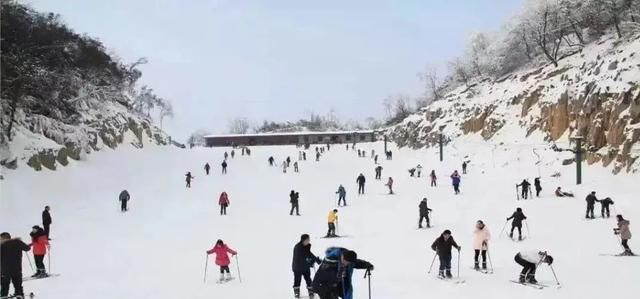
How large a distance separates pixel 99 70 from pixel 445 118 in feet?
114

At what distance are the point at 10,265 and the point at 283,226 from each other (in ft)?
37.9

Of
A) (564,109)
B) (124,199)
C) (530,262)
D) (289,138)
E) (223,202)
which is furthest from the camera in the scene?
(289,138)

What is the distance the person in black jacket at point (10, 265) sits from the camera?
9.40 metres

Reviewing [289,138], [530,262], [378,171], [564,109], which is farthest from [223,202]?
[289,138]

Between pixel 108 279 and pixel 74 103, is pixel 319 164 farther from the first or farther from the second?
pixel 108 279

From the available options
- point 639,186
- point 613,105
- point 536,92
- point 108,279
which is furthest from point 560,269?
point 536,92

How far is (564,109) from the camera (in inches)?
1489

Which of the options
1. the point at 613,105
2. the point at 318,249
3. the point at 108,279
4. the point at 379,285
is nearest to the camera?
the point at 379,285

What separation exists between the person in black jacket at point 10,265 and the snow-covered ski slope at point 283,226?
0.87 metres

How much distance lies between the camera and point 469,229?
1942 cm

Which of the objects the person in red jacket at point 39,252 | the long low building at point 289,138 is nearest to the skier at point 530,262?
the person in red jacket at point 39,252

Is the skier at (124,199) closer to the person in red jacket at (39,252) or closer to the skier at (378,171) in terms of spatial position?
the person in red jacket at (39,252)

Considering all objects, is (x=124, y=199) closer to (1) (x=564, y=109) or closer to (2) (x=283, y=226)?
(2) (x=283, y=226)

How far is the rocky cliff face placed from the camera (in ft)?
99.0
